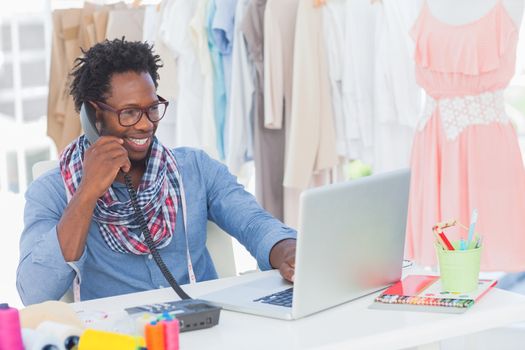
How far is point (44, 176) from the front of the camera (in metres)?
2.12

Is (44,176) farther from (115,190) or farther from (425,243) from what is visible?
(425,243)

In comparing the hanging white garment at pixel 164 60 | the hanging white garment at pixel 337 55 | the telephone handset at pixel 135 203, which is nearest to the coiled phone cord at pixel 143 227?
the telephone handset at pixel 135 203

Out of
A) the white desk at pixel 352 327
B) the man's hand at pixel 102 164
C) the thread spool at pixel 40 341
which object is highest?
the man's hand at pixel 102 164

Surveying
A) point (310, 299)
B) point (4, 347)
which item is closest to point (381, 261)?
point (310, 299)

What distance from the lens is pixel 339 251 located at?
1.66 m

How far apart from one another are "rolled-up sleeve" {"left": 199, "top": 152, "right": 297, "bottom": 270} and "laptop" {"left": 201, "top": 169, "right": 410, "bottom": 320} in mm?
191

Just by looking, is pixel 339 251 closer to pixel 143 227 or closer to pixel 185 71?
pixel 143 227

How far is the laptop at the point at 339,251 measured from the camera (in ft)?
5.19

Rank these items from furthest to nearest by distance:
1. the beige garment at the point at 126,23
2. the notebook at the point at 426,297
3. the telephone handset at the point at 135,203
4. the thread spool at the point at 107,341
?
1. the beige garment at the point at 126,23
2. the telephone handset at the point at 135,203
3. the notebook at the point at 426,297
4. the thread spool at the point at 107,341

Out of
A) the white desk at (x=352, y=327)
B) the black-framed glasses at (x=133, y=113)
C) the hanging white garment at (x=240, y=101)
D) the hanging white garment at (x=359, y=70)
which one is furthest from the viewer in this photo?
the hanging white garment at (x=240, y=101)

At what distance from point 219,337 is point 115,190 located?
0.67m

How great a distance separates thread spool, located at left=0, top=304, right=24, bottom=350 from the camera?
4.24 ft

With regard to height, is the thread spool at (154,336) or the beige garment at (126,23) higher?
the beige garment at (126,23)

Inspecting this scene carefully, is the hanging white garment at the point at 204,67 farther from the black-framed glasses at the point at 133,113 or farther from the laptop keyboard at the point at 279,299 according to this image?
the laptop keyboard at the point at 279,299
